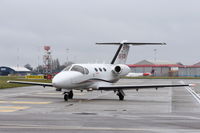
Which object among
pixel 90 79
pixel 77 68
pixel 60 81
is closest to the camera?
pixel 60 81

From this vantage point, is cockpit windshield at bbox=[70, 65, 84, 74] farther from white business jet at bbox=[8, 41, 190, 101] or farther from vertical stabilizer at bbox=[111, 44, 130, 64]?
vertical stabilizer at bbox=[111, 44, 130, 64]

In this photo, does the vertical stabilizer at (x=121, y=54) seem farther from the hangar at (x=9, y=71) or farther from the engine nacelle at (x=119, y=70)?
the hangar at (x=9, y=71)

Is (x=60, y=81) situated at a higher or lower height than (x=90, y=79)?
lower

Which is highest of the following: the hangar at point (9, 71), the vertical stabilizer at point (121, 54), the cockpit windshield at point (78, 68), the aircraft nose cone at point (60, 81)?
the hangar at point (9, 71)

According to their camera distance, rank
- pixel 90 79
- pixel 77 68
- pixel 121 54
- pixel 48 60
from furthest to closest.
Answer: pixel 48 60 < pixel 121 54 < pixel 90 79 < pixel 77 68

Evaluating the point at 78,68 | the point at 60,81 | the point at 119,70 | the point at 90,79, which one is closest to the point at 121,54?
the point at 119,70

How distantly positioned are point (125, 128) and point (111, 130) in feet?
1.99

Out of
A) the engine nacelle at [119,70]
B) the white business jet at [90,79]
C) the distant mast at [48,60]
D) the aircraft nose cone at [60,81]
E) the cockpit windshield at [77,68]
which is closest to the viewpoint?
the aircraft nose cone at [60,81]

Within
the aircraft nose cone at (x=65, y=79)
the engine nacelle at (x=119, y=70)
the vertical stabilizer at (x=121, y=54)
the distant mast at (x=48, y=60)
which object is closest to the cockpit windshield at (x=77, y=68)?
the aircraft nose cone at (x=65, y=79)

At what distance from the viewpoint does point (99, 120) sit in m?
13.7

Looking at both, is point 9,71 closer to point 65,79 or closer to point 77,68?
point 77,68

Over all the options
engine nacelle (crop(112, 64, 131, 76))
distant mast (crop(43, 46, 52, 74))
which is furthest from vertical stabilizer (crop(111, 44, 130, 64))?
distant mast (crop(43, 46, 52, 74))

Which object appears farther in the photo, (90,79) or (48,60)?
(48,60)

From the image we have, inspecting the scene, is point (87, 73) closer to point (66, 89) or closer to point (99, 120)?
point (66, 89)
